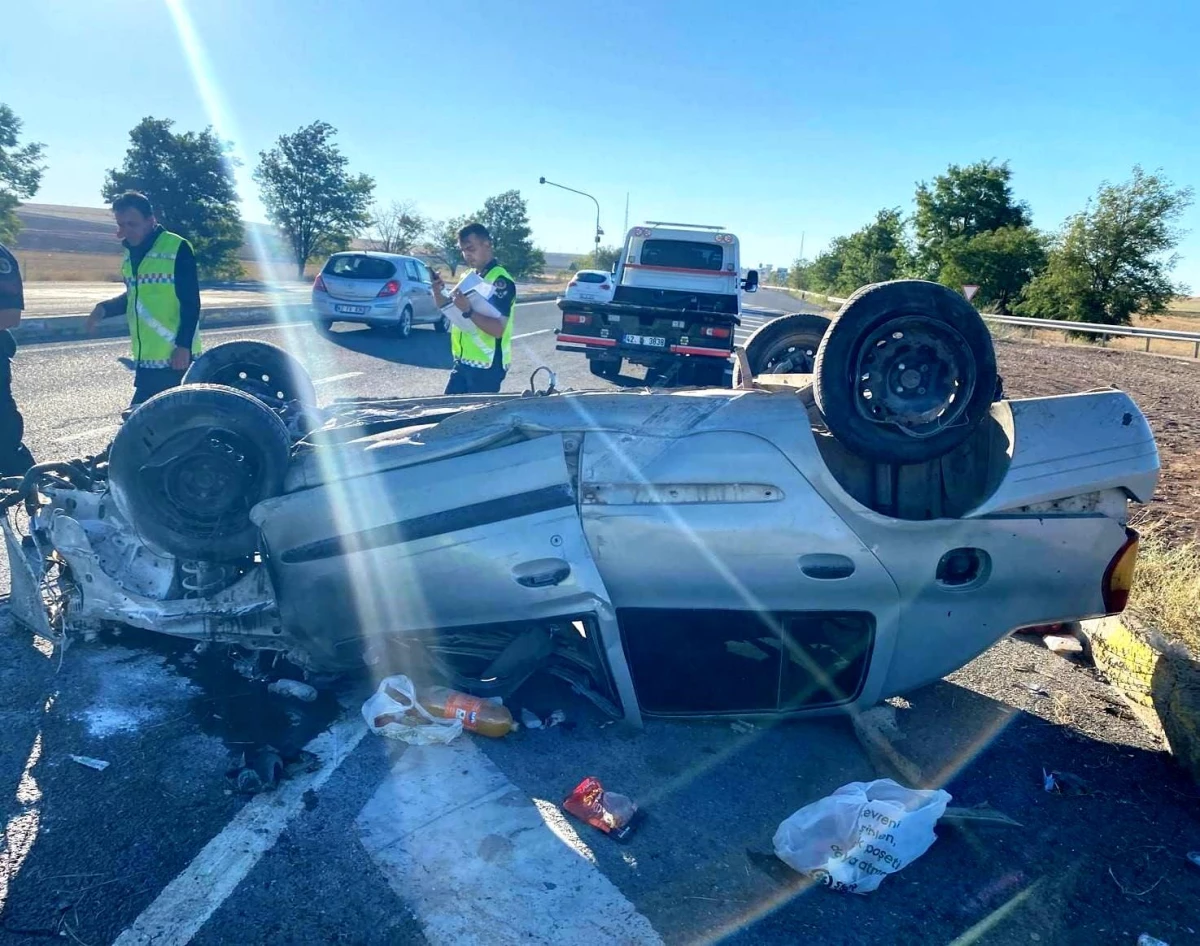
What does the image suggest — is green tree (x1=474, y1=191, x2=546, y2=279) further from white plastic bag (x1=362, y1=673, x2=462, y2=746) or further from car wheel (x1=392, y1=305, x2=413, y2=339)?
white plastic bag (x1=362, y1=673, x2=462, y2=746)

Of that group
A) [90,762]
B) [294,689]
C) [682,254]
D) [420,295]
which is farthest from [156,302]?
[420,295]

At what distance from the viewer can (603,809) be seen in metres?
2.55

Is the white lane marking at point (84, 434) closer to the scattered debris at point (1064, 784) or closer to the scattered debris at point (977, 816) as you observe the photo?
the scattered debris at point (977, 816)

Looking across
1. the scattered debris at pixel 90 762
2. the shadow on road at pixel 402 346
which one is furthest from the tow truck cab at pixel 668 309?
the scattered debris at pixel 90 762

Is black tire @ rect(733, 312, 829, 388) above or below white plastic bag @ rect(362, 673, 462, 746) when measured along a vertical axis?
above

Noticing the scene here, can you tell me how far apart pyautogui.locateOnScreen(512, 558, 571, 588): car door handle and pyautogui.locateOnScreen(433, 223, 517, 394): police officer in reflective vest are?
2528mm

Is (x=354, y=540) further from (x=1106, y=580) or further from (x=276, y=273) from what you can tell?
(x=276, y=273)

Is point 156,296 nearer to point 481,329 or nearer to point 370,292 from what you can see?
point 481,329

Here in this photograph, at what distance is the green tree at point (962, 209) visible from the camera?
40.0 meters

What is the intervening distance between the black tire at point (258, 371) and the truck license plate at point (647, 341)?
7.19 metres

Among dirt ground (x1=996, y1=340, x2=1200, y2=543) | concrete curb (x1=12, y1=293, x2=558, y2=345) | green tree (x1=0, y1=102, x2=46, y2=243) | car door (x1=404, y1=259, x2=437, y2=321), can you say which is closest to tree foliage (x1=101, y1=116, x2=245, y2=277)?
green tree (x1=0, y1=102, x2=46, y2=243)

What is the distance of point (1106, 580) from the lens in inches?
116

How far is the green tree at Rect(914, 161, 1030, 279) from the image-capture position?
40.0 meters

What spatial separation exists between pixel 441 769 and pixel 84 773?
1.08 metres
